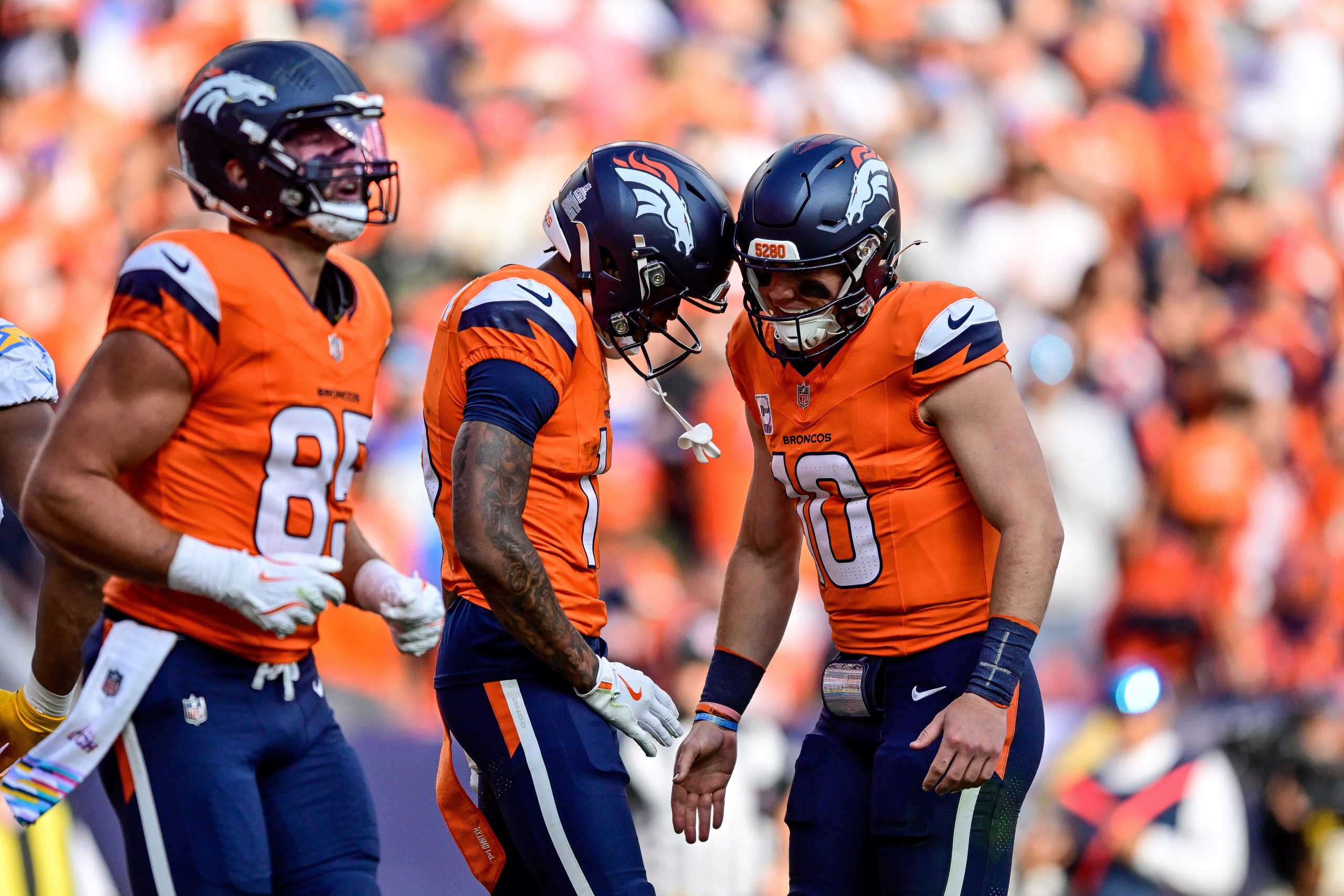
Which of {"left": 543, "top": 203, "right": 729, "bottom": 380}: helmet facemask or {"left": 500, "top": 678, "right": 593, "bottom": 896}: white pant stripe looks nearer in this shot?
{"left": 500, "top": 678, "right": 593, "bottom": 896}: white pant stripe

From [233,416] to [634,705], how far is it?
1076mm

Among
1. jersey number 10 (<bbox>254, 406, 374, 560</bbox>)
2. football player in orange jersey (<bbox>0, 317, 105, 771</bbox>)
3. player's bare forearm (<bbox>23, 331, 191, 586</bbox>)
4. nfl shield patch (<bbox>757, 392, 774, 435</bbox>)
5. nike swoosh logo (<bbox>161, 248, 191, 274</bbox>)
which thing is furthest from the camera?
nfl shield patch (<bbox>757, 392, 774, 435</bbox>)

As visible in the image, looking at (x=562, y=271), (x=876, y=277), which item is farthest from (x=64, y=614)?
(x=876, y=277)

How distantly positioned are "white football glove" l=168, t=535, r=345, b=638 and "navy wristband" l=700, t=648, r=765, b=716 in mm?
1191

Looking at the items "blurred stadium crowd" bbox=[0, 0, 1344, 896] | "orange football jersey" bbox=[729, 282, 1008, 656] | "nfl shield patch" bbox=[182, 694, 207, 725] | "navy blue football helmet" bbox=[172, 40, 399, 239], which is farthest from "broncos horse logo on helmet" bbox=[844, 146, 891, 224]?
"blurred stadium crowd" bbox=[0, 0, 1344, 896]

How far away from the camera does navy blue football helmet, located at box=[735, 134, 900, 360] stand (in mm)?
3219

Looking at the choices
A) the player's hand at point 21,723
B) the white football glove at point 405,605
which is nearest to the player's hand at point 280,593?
the white football glove at point 405,605

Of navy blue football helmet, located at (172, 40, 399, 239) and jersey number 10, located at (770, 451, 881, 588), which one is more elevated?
navy blue football helmet, located at (172, 40, 399, 239)

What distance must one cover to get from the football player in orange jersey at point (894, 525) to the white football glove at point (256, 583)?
1.17 m

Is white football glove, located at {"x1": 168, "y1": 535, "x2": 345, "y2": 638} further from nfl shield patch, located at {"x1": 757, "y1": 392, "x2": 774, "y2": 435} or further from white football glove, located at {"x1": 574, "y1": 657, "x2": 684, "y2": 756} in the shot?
nfl shield patch, located at {"x1": 757, "y1": 392, "x2": 774, "y2": 435}

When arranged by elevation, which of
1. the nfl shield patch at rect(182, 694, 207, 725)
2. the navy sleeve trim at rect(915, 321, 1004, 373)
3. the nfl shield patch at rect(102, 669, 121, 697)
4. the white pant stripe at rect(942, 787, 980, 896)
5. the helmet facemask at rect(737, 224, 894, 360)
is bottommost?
the white pant stripe at rect(942, 787, 980, 896)

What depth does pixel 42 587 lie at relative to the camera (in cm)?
304

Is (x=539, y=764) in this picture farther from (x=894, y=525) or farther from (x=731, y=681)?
(x=894, y=525)

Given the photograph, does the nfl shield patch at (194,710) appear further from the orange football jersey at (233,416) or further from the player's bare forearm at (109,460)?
the player's bare forearm at (109,460)
